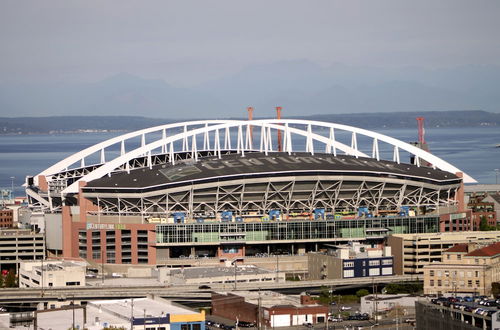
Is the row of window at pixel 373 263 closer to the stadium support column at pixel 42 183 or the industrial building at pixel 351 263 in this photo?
the industrial building at pixel 351 263

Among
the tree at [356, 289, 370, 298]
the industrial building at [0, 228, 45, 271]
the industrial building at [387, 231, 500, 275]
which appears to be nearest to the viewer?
the tree at [356, 289, 370, 298]

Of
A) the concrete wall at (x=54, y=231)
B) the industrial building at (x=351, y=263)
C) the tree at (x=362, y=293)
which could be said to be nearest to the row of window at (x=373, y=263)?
the industrial building at (x=351, y=263)

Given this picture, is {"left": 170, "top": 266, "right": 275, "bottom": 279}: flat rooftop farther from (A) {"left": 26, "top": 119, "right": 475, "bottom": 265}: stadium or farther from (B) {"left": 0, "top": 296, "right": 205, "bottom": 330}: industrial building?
(B) {"left": 0, "top": 296, "right": 205, "bottom": 330}: industrial building

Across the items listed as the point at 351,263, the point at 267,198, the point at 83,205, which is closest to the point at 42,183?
the point at 83,205

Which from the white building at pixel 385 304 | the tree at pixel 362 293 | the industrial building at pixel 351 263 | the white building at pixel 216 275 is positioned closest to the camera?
the white building at pixel 385 304

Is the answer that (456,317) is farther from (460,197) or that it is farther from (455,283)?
(460,197)

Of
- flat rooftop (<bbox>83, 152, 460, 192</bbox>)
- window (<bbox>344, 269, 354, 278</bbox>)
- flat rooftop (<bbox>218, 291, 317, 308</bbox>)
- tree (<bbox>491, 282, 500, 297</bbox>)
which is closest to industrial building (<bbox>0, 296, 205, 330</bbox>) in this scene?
flat rooftop (<bbox>218, 291, 317, 308</bbox>)
